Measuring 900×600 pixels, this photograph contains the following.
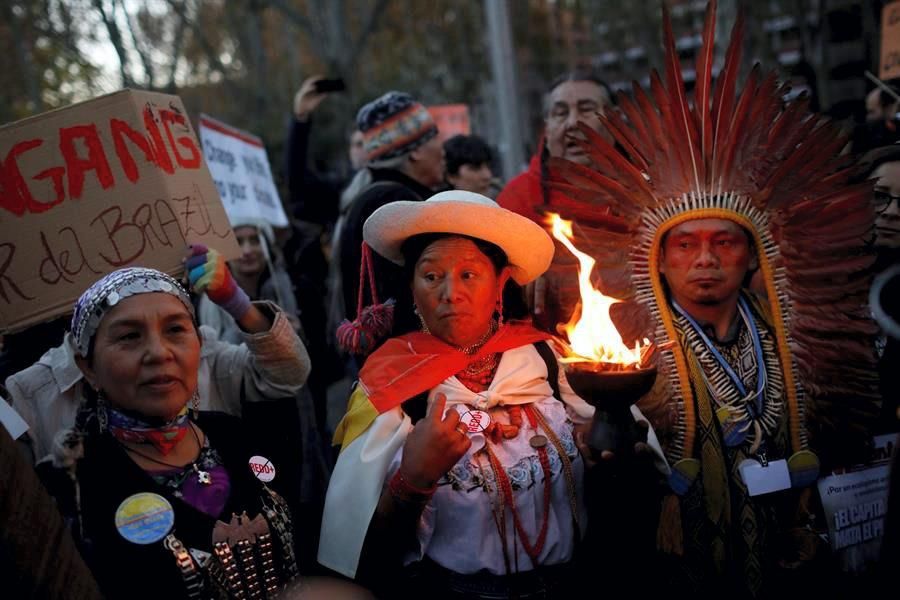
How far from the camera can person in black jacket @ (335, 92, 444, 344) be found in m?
4.05

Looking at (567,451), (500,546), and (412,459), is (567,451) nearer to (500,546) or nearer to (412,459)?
(500,546)

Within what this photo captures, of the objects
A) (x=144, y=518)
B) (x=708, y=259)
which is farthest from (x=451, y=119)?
(x=144, y=518)

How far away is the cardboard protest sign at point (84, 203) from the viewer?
280cm

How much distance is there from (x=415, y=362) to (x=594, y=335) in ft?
2.00

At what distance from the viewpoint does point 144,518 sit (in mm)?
2139

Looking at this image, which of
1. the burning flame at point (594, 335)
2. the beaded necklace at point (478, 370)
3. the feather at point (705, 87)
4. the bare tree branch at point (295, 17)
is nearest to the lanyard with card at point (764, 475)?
the burning flame at point (594, 335)

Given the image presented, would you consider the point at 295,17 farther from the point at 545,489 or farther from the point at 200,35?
the point at 545,489

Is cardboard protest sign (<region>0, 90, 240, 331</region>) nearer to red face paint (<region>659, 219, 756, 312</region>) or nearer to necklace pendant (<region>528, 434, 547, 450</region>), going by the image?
necklace pendant (<region>528, 434, 547, 450</region>)

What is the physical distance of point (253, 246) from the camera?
16.3 ft

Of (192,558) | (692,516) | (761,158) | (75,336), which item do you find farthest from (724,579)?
(75,336)

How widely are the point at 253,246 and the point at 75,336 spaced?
2641mm

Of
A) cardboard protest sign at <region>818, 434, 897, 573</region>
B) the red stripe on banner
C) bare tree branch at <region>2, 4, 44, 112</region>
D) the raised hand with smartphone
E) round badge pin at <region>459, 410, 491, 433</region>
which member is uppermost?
bare tree branch at <region>2, 4, 44, 112</region>

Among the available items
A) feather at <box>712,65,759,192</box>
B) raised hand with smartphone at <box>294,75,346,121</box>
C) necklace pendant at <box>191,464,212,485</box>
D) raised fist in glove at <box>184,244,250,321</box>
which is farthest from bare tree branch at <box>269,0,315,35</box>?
necklace pendant at <box>191,464,212,485</box>

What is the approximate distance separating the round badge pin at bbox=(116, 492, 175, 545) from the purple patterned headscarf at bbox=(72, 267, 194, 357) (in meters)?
0.50
